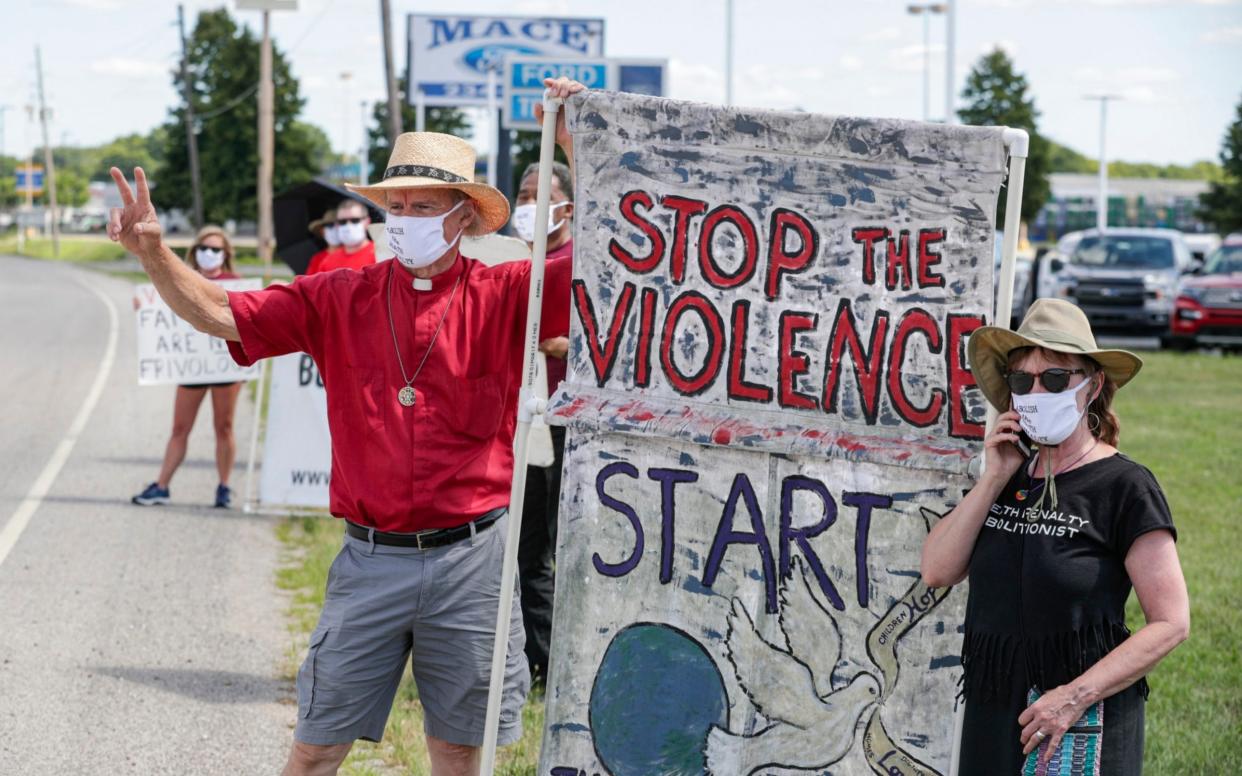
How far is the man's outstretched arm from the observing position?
403 cm

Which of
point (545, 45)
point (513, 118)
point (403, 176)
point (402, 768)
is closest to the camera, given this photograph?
point (403, 176)

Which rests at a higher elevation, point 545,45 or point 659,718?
point 545,45

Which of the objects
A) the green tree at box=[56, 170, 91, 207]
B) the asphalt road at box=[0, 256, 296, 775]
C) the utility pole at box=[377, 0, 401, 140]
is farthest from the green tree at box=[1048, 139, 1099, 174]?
the asphalt road at box=[0, 256, 296, 775]

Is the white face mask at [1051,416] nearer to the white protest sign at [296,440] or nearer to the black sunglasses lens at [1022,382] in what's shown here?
the black sunglasses lens at [1022,382]

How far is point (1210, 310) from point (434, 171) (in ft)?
72.6

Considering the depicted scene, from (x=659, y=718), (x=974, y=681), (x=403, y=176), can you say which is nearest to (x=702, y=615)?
(x=659, y=718)

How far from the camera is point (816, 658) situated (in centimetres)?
393

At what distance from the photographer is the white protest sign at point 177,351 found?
10.9m

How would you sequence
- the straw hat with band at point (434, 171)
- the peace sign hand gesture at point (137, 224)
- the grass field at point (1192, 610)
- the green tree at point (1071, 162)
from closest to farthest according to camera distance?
the peace sign hand gesture at point (137, 224)
the straw hat with band at point (434, 171)
the grass field at point (1192, 610)
the green tree at point (1071, 162)

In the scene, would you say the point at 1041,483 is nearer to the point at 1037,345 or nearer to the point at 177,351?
the point at 1037,345

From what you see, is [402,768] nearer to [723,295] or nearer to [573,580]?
[573,580]

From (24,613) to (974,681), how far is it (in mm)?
5601

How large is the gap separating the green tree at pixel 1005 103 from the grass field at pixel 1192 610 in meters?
55.7

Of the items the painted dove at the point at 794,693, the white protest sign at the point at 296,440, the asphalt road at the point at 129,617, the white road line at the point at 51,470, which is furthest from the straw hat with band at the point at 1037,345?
the white protest sign at the point at 296,440
